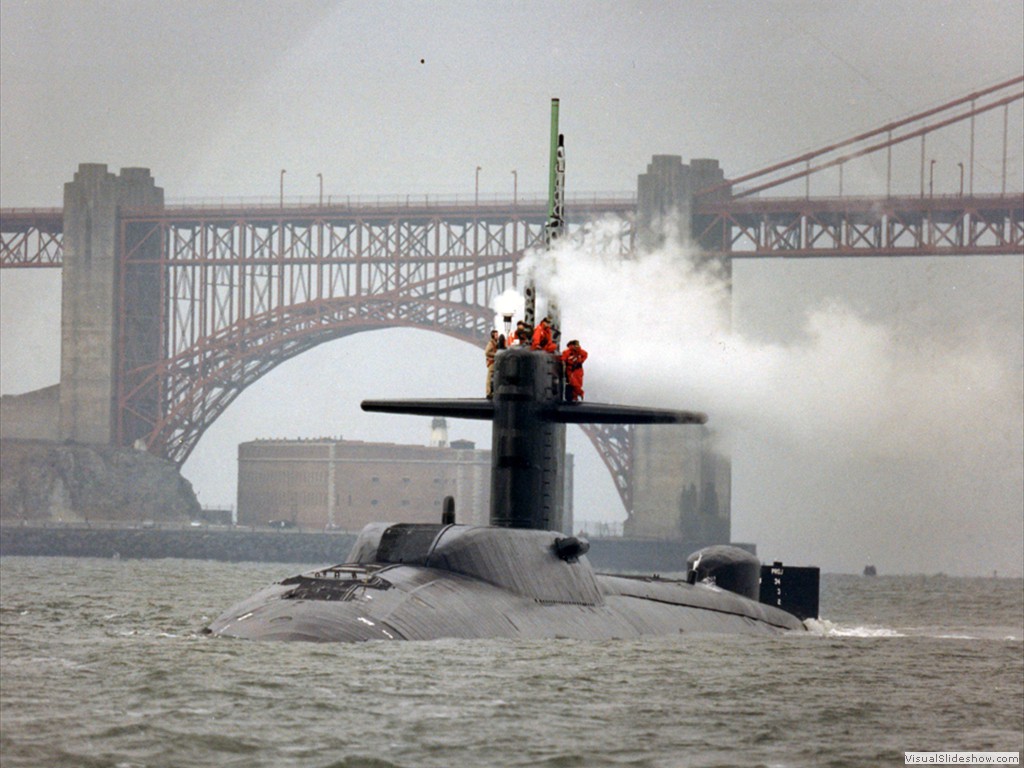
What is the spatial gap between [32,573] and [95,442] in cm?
3604

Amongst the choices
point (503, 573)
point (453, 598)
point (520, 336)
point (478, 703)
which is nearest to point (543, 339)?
point (520, 336)

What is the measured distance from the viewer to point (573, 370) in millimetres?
25312

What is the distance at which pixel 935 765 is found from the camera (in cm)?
1563

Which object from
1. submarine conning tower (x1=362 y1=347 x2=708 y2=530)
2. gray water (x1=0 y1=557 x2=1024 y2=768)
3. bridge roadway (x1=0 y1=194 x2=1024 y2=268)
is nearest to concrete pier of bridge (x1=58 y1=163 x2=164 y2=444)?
bridge roadway (x1=0 y1=194 x2=1024 y2=268)

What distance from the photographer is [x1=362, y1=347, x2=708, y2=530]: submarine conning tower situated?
2494 cm

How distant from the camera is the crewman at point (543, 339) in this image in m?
25.2

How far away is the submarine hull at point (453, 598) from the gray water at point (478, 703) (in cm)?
40

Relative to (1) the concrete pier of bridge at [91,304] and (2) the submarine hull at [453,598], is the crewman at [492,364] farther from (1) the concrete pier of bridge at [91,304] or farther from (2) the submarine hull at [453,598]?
Result: (1) the concrete pier of bridge at [91,304]

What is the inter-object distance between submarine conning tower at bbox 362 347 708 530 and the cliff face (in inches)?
2827

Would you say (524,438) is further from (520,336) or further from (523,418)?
(520,336)

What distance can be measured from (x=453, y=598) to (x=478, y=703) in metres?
4.60

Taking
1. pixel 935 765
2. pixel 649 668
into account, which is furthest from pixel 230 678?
pixel 935 765

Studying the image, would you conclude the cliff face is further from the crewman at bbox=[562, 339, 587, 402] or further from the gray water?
the crewman at bbox=[562, 339, 587, 402]

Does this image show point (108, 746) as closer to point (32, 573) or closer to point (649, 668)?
point (649, 668)
